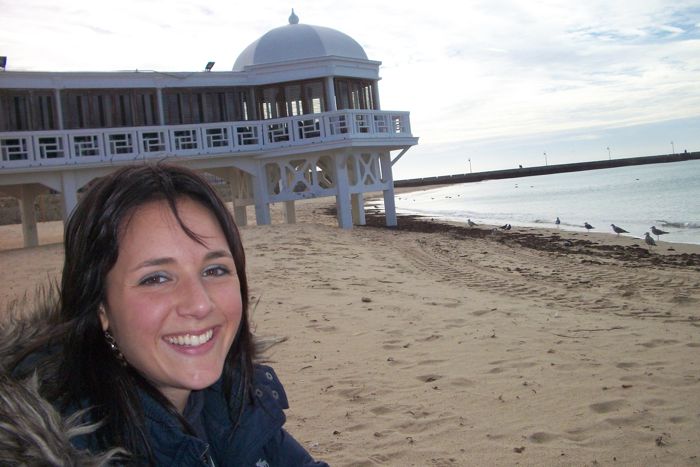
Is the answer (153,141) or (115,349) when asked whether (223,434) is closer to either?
(115,349)

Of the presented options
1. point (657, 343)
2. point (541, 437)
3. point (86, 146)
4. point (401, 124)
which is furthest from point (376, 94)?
point (541, 437)

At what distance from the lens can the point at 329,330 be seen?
711cm

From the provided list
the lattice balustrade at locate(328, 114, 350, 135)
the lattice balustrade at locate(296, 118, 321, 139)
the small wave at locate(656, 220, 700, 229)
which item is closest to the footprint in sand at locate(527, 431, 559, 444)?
the lattice balustrade at locate(328, 114, 350, 135)

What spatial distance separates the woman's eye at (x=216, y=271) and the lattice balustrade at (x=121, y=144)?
16.4 m

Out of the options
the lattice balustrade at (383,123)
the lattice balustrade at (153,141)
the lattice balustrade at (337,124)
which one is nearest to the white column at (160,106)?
the lattice balustrade at (153,141)

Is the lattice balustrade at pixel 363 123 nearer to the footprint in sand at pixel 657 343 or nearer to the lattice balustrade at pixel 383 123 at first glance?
the lattice balustrade at pixel 383 123

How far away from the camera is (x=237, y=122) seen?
18906 millimetres

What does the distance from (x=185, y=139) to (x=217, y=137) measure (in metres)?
0.96

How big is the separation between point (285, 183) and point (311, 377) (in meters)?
13.9

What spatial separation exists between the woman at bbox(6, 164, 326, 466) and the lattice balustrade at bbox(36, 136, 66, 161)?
1621 centimetres

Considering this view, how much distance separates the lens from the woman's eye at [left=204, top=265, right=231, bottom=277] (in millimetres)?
2240

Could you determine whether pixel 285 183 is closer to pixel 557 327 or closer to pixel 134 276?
pixel 557 327

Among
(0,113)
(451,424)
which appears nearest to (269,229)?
(0,113)

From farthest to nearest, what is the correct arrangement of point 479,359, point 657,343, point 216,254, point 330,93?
1. point 330,93
2. point 657,343
3. point 479,359
4. point 216,254
